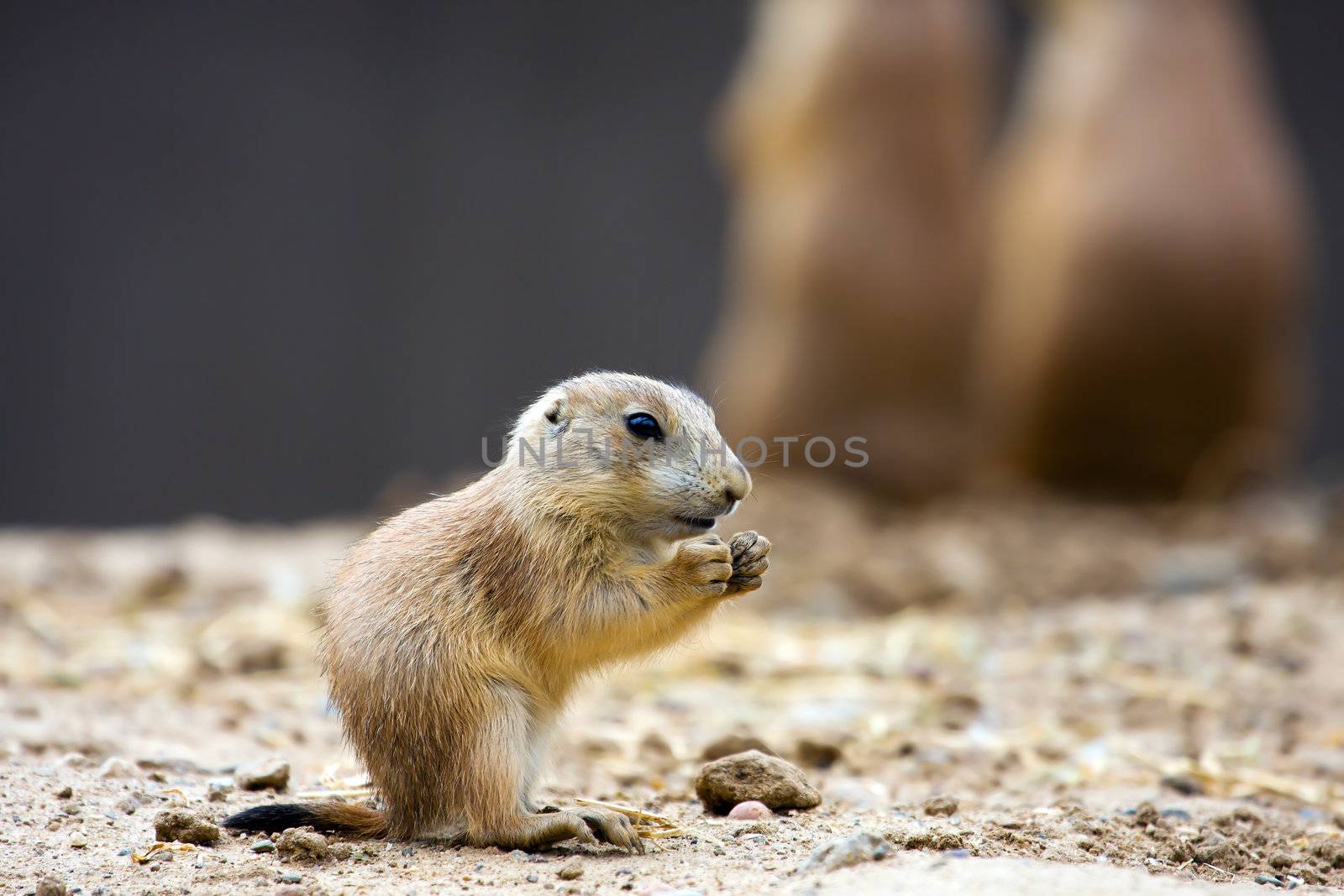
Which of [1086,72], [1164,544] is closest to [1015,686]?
[1164,544]

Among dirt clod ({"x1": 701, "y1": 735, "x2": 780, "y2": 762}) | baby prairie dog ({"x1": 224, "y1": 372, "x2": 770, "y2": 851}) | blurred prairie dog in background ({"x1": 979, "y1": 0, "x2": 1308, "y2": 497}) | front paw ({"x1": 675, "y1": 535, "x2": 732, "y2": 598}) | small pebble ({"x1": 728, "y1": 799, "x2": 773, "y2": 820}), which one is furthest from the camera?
blurred prairie dog in background ({"x1": 979, "y1": 0, "x2": 1308, "y2": 497})

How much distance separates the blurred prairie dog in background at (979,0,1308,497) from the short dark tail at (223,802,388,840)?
21.6ft

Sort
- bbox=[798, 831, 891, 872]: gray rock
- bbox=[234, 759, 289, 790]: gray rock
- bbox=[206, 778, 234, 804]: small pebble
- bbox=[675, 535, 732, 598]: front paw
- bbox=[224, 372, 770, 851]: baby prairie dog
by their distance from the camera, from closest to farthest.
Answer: bbox=[798, 831, 891, 872]: gray rock
bbox=[224, 372, 770, 851]: baby prairie dog
bbox=[675, 535, 732, 598]: front paw
bbox=[206, 778, 234, 804]: small pebble
bbox=[234, 759, 289, 790]: gray rock

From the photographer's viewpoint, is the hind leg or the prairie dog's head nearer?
the hind leg

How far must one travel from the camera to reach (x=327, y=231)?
11125 mm

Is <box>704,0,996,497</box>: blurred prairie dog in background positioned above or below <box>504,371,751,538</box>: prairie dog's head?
above

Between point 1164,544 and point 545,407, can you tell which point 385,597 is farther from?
point 1164,544

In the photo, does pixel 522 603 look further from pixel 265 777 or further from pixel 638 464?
pixel 265 777

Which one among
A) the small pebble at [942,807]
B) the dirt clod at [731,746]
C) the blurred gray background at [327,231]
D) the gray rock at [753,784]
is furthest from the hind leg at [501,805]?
the blurred gray background at [327,231]

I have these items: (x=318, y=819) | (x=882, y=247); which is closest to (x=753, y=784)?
(x=318, y=819)

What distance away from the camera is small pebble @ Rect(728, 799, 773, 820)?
2.94 meters

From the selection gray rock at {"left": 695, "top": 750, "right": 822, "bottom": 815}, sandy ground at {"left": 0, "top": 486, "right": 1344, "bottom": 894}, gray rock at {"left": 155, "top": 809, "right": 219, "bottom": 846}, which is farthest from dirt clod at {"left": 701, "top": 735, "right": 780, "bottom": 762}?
gray rock at {"left": 155, "top": 809, "right": 219, "bottom": 846}

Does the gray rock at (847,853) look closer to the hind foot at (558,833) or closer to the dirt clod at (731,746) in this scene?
the hind foot at (558,833)

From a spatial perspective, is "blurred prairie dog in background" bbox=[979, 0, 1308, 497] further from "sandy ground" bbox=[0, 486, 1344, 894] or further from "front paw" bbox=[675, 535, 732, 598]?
"front paw" bbox=[675, 535, 732, 598]
